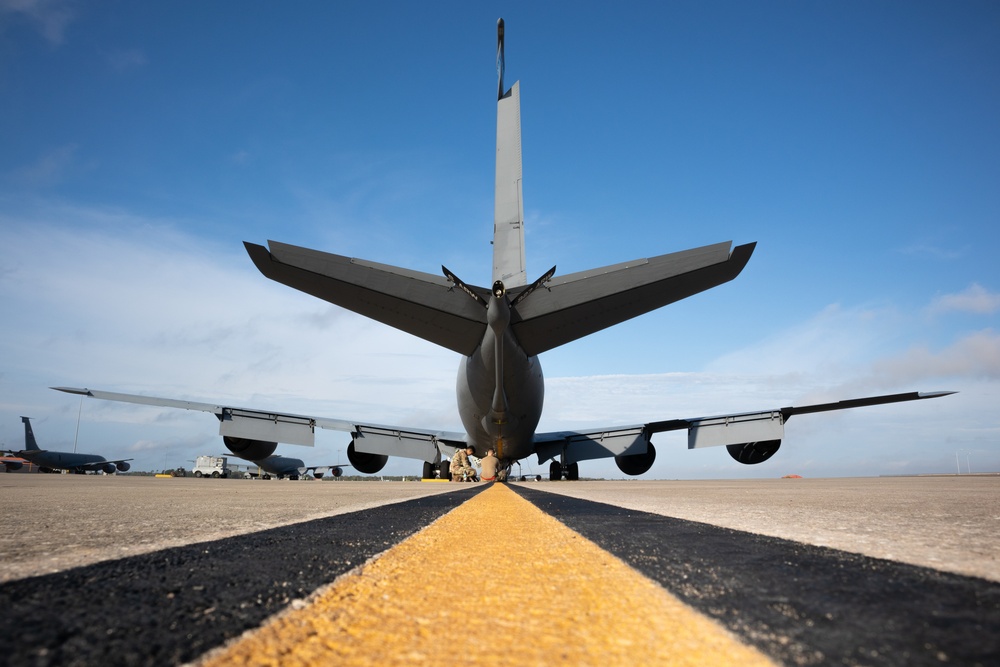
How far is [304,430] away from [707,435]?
1378 cm

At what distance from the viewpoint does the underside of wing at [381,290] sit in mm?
8266

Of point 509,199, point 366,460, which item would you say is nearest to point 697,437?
point 509,199

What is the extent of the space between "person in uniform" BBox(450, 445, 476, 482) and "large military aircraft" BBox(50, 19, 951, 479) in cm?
118

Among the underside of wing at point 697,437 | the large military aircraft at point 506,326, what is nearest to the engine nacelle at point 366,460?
the large military aircraft at point 506,326

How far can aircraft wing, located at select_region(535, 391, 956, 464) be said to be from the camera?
56.0 ft

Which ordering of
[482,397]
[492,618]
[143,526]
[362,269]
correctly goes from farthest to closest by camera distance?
1. [482,397]
2. [362,269]
3. [143,526]
4. [492,618]

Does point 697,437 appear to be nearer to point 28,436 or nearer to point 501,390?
point 501,390

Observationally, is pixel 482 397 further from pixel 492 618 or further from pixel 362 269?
pixel 492 618

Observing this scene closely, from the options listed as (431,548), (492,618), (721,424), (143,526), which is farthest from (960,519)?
(721,424)

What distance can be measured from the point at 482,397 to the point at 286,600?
569 inches

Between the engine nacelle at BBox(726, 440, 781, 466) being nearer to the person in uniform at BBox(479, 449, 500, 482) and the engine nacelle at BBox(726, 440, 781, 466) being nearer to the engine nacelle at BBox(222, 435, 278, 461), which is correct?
the person in uniform at BBox(479, 449, 500, 482)

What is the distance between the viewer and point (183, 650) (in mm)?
1075

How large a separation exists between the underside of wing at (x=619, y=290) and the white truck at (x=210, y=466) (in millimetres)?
54396

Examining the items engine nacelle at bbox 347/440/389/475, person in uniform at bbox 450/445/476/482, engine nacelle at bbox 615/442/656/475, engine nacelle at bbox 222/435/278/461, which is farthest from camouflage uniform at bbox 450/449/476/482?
engine nacelle at bbox 222/435/278/461
